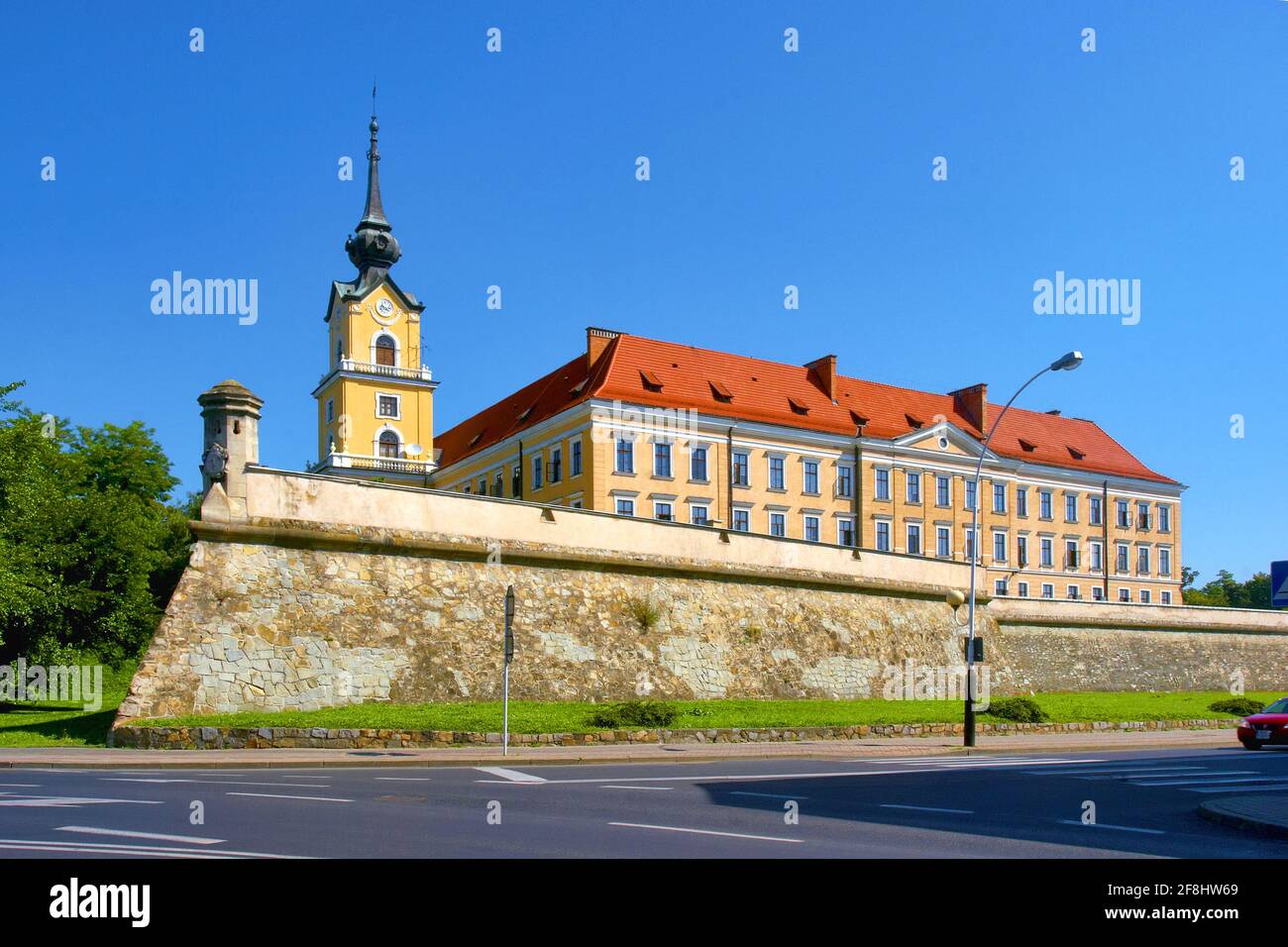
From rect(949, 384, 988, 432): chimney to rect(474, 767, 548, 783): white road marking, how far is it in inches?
2489

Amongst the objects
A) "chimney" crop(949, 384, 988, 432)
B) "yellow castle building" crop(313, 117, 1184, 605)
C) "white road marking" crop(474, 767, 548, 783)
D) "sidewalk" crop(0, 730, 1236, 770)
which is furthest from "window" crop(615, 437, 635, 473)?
"white road marking" crop(474, 767, 548, 783)

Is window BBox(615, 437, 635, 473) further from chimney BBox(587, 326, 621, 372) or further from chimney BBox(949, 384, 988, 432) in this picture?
chimney BBox(949, 384, 988, 432)

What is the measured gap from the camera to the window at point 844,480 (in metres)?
67.4

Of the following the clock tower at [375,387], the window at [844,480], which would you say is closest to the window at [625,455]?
the window at [844,480]

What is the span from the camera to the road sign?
16.4 meters

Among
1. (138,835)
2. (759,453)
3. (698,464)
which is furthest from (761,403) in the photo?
(138,835)

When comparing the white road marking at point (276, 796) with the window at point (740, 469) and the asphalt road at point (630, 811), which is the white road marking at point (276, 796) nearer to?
the asphalt road at point (630, 811)

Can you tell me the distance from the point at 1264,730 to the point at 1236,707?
15.2 m

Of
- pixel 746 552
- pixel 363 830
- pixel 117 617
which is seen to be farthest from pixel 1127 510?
pixel 363 830

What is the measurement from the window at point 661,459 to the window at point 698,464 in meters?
1.42

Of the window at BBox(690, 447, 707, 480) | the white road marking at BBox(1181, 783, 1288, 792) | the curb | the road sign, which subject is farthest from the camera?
the window at BBox(690, 447, 707, 480)

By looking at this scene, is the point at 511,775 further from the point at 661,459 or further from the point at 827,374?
the point at 827,374

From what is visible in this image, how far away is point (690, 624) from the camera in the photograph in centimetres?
3434

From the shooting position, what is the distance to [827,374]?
7125 centimetres
